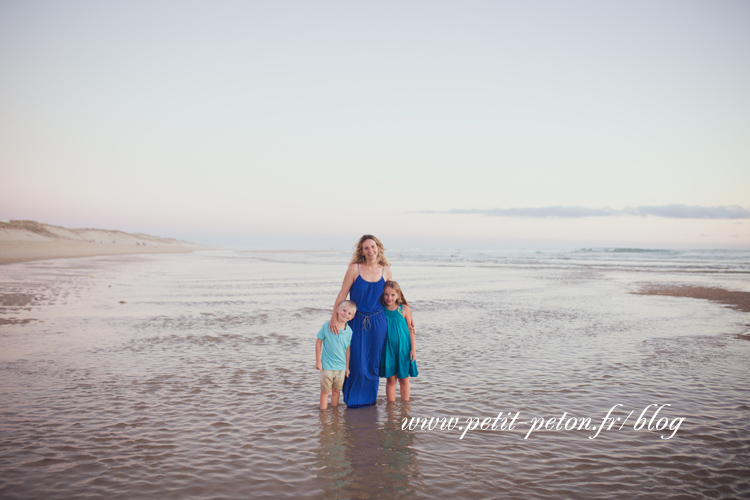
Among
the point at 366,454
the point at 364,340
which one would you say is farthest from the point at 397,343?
the point at 366,454

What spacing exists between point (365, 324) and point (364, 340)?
21cm

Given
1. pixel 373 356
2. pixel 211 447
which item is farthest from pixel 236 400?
pixel 373 356

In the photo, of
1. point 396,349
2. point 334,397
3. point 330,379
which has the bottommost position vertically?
point 334,397

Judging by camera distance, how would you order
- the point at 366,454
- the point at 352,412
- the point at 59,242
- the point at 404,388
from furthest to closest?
the point at 59,242 < the point at 404,388 < the point at 352,412 < the point at 366,454

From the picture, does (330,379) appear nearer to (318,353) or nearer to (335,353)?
(335,353)

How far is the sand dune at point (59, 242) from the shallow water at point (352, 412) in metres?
30.5

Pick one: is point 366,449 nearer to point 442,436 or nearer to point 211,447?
point 442,436

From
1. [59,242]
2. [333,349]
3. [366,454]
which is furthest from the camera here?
[59,242]

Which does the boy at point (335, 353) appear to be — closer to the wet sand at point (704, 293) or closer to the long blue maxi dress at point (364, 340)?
the long blue maxi dress at point (364, 340)

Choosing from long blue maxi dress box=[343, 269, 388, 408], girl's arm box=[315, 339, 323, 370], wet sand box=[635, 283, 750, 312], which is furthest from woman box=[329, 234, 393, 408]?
wet sand box=[635, 283, 750, 312]

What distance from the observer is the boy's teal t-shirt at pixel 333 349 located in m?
→ 5.64

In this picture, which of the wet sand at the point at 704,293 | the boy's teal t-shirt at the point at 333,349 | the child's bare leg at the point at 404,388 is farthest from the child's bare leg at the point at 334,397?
the wet sand at the point at 704,293

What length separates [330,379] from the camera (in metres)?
5.72

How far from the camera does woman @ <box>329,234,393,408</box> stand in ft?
19.2
